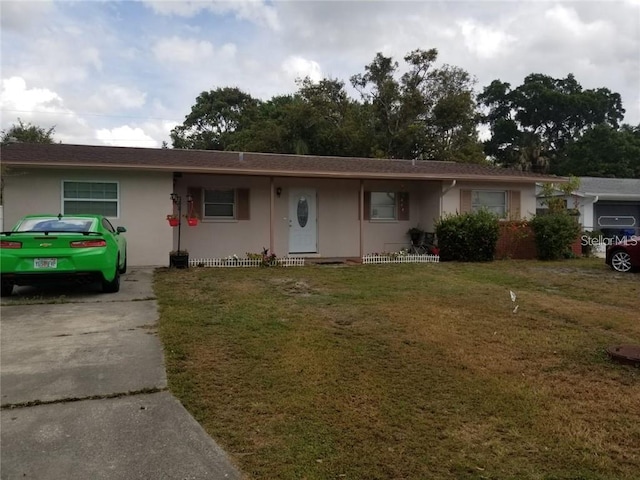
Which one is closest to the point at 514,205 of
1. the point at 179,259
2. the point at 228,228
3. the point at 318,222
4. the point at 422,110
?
the point at 318,222

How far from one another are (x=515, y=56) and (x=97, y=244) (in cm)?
2090

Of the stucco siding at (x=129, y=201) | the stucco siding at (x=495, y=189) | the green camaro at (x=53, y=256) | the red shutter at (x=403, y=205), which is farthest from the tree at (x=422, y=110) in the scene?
the green camaro at (x=53, y=256)

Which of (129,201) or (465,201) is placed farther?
(465,201)

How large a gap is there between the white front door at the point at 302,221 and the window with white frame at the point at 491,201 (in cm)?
509

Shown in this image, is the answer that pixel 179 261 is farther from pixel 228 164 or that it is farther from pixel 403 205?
pixel 403 205

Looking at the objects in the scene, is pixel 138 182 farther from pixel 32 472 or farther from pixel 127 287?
pixel 32 472

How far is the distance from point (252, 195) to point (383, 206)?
426 cm

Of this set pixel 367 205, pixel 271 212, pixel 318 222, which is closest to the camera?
pixel 271 212

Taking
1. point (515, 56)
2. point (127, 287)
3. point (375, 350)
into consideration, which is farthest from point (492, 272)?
point (515, 56)

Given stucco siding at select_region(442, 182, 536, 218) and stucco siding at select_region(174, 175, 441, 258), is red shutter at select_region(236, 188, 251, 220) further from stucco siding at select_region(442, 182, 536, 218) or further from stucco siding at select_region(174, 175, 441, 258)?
stucco siding at select_region(442, 182, 536, 218)

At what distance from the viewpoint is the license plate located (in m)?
7.38

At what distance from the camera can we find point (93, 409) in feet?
11.7

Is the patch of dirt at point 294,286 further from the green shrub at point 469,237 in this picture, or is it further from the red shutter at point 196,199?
the green shrub at point 469,237

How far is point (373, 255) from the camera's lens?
14.0 meters
